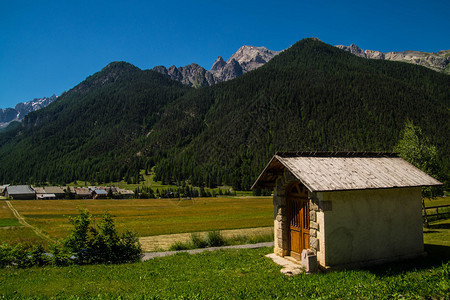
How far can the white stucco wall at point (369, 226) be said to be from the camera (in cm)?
1284

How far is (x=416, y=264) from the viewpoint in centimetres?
1326

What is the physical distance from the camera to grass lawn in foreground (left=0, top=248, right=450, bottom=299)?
8.88 m

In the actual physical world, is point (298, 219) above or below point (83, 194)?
above

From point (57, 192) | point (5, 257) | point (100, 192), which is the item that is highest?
point (5, 257)

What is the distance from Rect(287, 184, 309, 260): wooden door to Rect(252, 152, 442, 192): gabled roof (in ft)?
4.77

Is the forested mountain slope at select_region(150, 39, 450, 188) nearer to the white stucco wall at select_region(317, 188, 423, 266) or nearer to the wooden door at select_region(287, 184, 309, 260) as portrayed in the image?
the wooden door at select_region(287, 184, 309, 260)

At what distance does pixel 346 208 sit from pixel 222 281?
645 cm

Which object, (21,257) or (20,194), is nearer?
(21,257)

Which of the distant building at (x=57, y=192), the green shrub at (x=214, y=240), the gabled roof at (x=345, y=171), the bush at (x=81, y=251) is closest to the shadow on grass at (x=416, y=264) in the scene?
the gabled roof at (x=345, y=171)

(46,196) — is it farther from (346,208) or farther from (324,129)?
(324,129)

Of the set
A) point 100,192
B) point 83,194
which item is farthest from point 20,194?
point 100,192

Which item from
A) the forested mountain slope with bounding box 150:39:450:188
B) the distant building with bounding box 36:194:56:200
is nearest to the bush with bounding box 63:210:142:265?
the forested mountain slope with bounding box 150:39:450:188

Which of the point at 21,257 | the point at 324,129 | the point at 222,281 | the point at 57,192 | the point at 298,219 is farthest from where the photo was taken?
the point at 324,129

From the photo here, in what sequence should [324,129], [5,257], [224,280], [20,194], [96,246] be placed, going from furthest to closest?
[324,129], [20,194], [96,246], [5,257], [224,280]
